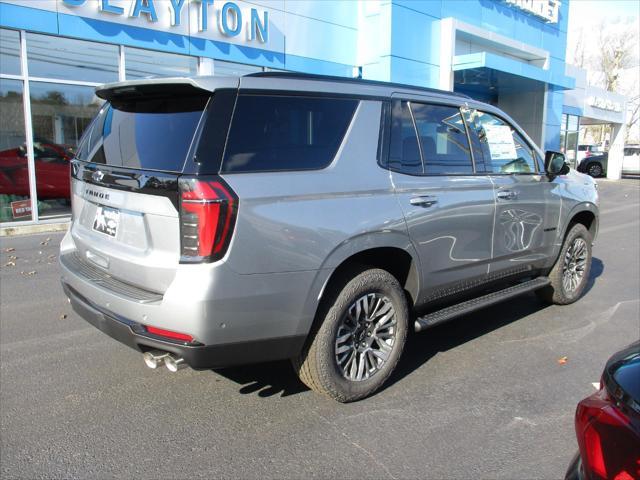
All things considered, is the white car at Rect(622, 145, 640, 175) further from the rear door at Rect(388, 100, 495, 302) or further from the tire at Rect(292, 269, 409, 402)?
the tire at Rect(292, 269, 409, 402)

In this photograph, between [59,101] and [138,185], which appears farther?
[59,101]

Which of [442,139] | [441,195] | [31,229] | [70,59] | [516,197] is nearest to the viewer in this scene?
[441,195]

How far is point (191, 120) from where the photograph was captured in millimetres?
2924

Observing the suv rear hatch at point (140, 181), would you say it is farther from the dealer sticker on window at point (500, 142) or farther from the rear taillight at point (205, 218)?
the dealer sticker on window at point (500, 142)

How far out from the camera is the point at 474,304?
4.24 m

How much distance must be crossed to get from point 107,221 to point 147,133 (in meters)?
0.58

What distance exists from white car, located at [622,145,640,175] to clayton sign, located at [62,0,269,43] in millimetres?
28686

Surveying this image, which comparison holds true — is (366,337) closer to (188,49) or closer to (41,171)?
(41,171)

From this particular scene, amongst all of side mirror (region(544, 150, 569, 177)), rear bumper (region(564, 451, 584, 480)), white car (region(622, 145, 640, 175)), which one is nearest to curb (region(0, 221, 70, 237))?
side mirror (region(544, 150, 569, 177))

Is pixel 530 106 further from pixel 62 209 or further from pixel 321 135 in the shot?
pixel 321 135

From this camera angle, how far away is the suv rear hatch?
9.22ft

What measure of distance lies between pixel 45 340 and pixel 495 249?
12.5 ft

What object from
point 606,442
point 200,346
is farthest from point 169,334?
point 606,442

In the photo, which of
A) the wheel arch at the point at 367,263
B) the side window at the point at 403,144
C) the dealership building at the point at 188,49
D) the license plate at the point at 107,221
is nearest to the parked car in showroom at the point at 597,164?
the dealership building at the point at 188,49
